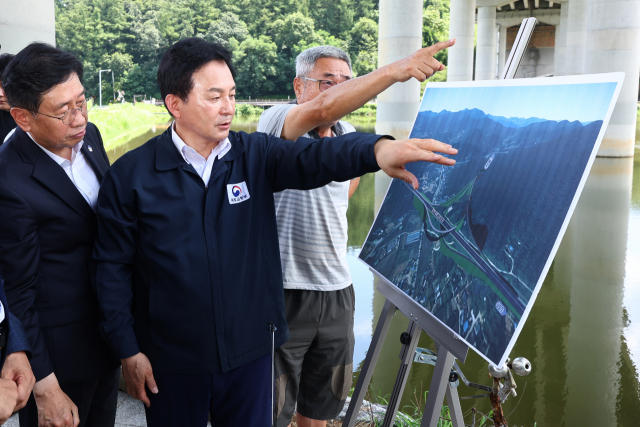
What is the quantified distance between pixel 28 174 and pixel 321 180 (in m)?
0.86

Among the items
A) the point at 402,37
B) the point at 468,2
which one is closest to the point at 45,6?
the point at 402,37

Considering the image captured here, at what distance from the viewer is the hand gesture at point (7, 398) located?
1296 mm

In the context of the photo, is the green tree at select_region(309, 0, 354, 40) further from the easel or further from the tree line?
the easel

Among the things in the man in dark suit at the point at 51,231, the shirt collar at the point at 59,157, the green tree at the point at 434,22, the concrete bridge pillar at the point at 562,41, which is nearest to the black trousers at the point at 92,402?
the man in dark suit at the point at 51,231

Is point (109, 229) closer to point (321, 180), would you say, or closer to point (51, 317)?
point (51, 317)

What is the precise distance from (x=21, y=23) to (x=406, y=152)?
11.2 feet

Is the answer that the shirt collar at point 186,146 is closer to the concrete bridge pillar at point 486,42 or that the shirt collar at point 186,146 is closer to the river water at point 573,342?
the river water at point 573,342

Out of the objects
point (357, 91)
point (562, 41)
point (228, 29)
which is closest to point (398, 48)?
point (357, 91)

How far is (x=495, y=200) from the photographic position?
164 cm

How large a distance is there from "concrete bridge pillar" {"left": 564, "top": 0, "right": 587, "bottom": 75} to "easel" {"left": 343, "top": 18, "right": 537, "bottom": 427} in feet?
72.7

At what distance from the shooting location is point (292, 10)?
56719 mm

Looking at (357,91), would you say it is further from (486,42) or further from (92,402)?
(486,42)

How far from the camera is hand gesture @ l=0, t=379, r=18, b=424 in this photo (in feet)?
4.25

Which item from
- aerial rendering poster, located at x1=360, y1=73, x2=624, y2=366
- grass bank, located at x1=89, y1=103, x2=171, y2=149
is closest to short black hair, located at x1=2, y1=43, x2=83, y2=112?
aerial rendering poster, located at x1=360, y1=73, x2=624, y2=366
